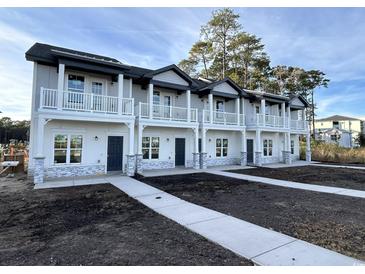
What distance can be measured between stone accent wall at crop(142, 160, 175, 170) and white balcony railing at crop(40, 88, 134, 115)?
386 cm

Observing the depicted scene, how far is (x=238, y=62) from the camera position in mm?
30297

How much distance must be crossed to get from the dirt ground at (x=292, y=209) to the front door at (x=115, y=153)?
166 inches

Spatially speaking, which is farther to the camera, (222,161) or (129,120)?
(222,161)

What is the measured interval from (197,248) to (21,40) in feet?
48.6

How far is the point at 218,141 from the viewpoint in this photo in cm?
1825

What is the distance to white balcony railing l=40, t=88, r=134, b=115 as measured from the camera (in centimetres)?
1075

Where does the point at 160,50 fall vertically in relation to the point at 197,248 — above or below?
above

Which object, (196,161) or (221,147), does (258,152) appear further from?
(196,161)

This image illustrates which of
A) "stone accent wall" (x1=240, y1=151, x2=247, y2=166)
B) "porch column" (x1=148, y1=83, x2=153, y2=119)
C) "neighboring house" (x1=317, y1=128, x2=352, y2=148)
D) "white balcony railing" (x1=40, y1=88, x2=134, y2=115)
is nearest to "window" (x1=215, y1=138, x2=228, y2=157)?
"stone accent wall" (x1=240, y1=151, x2=247, y2=166)

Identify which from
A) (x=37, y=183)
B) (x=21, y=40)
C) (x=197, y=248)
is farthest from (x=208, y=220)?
(x=21, y=40)

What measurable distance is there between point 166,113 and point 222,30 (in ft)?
64.2

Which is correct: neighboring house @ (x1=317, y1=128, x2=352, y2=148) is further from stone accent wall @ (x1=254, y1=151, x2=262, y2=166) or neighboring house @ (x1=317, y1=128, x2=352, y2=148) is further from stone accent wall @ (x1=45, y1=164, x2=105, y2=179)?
stone accent wall @ (x1=45, y1=164, x2=105, y2=179)

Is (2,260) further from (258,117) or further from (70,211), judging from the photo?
(258,117)

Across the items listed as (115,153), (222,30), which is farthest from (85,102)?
(222,30)
